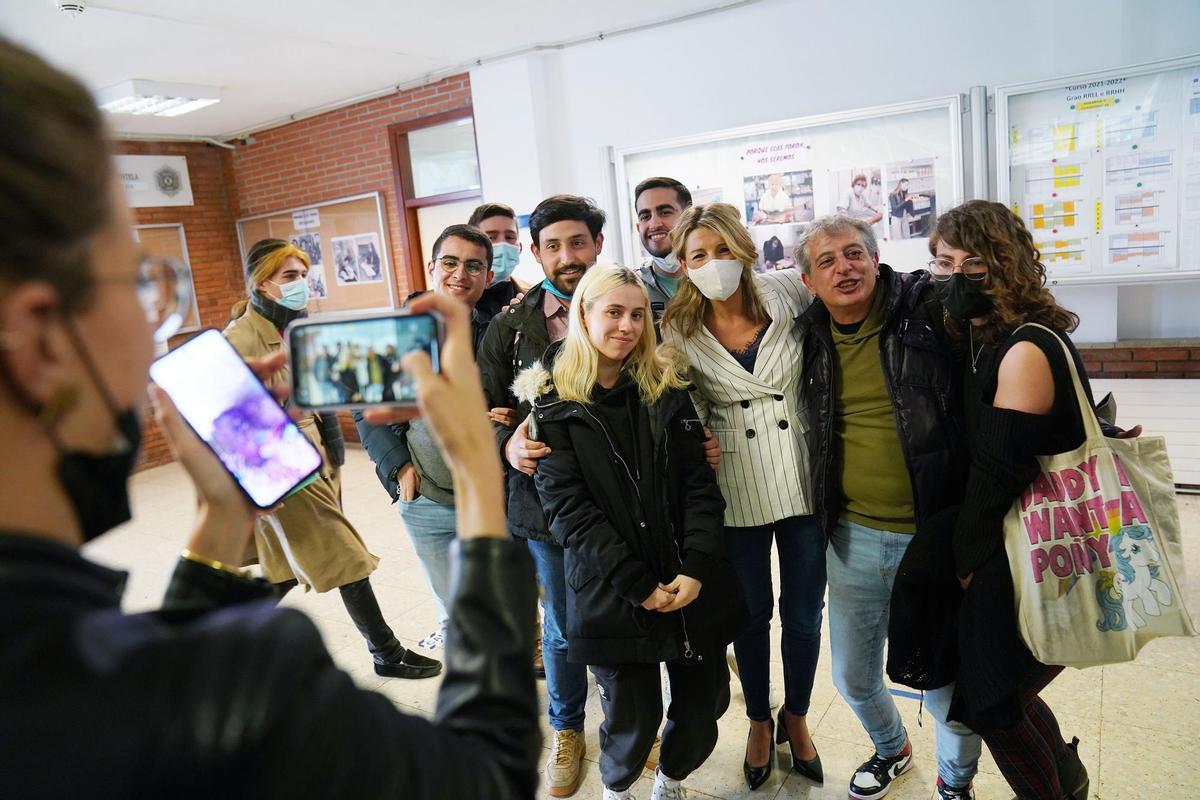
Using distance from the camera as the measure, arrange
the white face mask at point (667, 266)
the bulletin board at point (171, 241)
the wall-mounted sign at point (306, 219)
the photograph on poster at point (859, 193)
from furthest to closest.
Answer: the wall-mounted sign at point (306, 219) → the bulletin board at point (171, 241) → the photograph on poster at point (859, 193) → the white face mask at point (667, 266)

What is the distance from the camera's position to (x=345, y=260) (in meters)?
7.71

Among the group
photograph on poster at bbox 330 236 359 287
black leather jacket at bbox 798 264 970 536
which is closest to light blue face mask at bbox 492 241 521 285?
black leather jacket at bbox 798 264 970 536

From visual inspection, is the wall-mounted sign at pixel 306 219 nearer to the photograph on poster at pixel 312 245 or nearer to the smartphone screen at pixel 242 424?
the photograph on poster at pixel 312 245

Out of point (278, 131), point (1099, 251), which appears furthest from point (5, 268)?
point (278, 131)

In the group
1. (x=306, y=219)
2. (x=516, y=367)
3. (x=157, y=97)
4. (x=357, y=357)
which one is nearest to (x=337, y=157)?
(x=306, y=219)

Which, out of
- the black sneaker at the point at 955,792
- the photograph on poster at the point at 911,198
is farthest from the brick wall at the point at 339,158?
the black sneaker at the point at 955,792

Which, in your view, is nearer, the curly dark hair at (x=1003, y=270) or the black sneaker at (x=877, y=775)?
the curly dark hair at (x=1003, y=270)

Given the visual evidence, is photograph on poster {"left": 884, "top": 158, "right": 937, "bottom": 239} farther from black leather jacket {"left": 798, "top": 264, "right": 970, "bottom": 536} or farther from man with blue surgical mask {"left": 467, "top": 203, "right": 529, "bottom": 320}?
black leather jacket {"left": 798, "top": 264, "right": 970, "bottom": 536}

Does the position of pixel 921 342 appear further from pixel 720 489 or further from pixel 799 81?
pixel 799 81

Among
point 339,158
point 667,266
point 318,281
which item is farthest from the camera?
point 318,281

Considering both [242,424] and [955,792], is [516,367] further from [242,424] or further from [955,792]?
[955,792]

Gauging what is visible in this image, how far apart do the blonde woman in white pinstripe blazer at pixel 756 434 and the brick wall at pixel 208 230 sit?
7288 mm

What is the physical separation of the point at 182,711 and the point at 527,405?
191 cm

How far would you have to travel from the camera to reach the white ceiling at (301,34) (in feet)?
14.4
